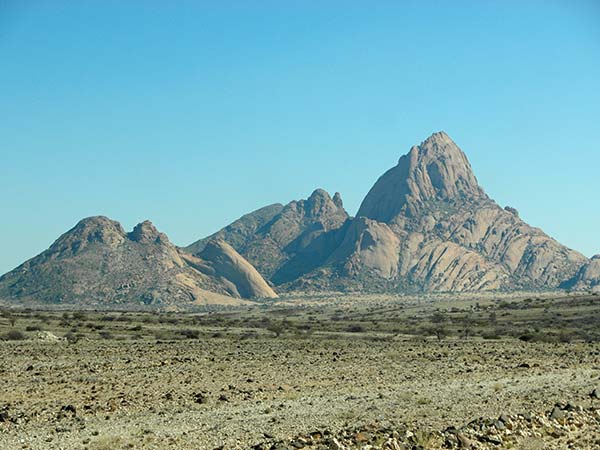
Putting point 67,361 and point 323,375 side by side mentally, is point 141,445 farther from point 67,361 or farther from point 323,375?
point 67,361

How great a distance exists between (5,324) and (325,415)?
53.8 metres

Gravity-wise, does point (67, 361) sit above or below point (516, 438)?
above

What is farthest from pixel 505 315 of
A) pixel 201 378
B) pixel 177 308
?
pixel 177 308

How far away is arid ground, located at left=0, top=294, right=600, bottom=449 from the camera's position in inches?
882

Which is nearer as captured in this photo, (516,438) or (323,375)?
(516,438)

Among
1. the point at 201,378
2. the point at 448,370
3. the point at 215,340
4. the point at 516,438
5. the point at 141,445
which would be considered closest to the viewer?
the point at 141,445

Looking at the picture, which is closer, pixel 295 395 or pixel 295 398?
pixel 295 398

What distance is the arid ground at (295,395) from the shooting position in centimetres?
2239

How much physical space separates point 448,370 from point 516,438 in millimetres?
16201

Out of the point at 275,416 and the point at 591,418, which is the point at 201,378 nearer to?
the point at 275,416

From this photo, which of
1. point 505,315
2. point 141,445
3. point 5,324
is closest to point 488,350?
point 141,445

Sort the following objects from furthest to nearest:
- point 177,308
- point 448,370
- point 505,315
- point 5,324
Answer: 1. point 177,308
2. point 505,315
3. point 5,324
4. point 448,370

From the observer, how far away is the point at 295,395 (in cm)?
3056

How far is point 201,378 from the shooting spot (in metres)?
35.1
